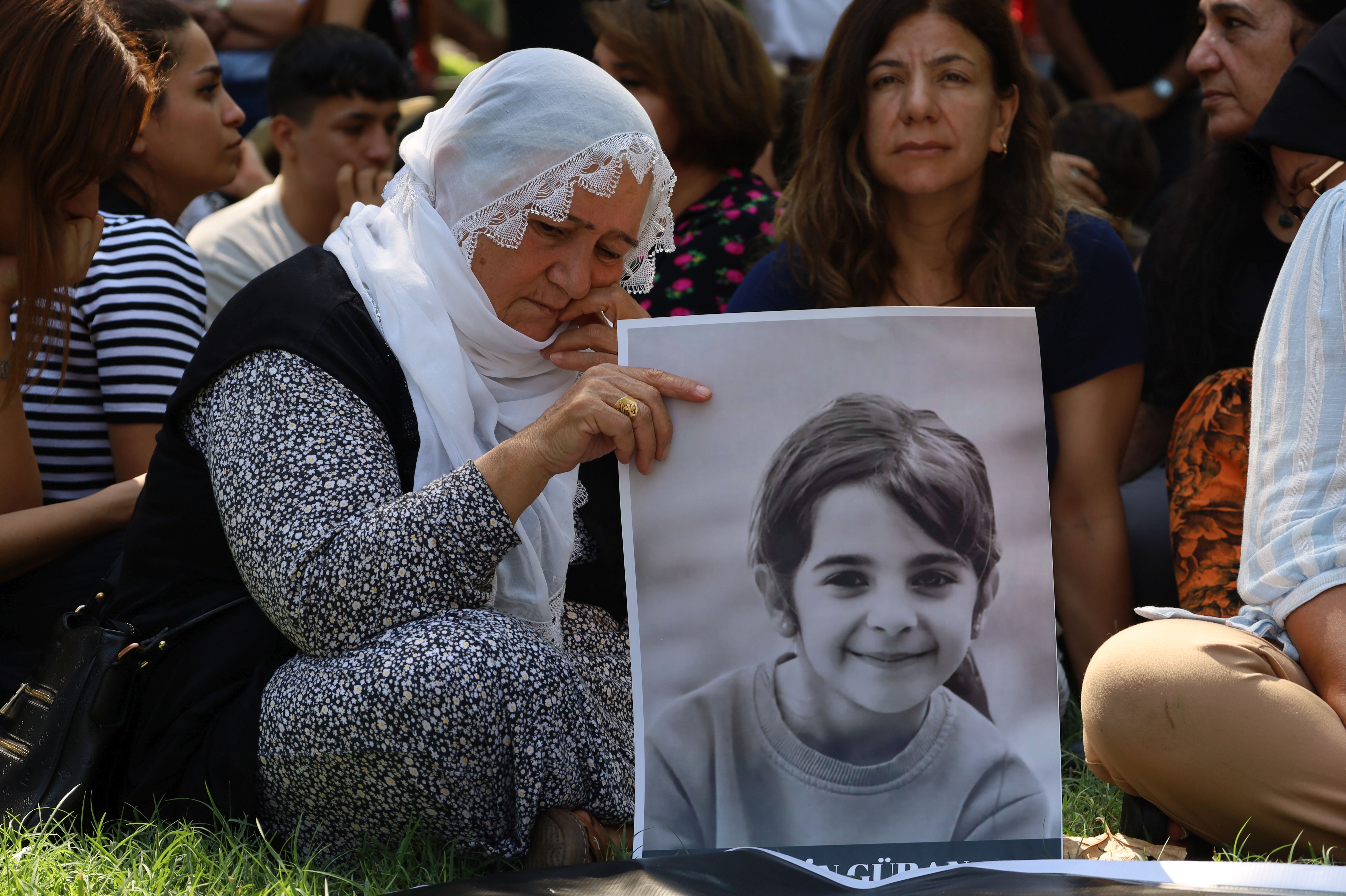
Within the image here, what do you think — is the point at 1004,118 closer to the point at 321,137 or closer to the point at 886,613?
the point at 886,613

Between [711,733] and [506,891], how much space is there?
0.37 metres

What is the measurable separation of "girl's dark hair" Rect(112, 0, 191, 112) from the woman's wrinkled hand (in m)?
2.11

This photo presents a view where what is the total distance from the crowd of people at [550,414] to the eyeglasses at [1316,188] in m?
0.03

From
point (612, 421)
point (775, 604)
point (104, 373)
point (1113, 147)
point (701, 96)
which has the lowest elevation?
point (775, 604)

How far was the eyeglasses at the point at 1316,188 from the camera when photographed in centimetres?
215

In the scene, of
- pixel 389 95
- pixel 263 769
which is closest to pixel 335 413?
pixel 263 769

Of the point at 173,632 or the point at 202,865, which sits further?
the point at 173,632

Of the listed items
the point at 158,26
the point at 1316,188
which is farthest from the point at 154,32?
the point at 1316,188

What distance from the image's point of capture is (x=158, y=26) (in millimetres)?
3609

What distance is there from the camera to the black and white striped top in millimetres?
2713

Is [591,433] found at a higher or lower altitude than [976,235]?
lower

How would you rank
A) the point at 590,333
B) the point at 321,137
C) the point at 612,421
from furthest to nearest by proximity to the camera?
1. the point at 321,137
2. the point at 590,333
3. the point at 612,421

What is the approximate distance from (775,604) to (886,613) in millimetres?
156

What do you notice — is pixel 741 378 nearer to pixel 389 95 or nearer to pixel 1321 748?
pixel 1321 748
